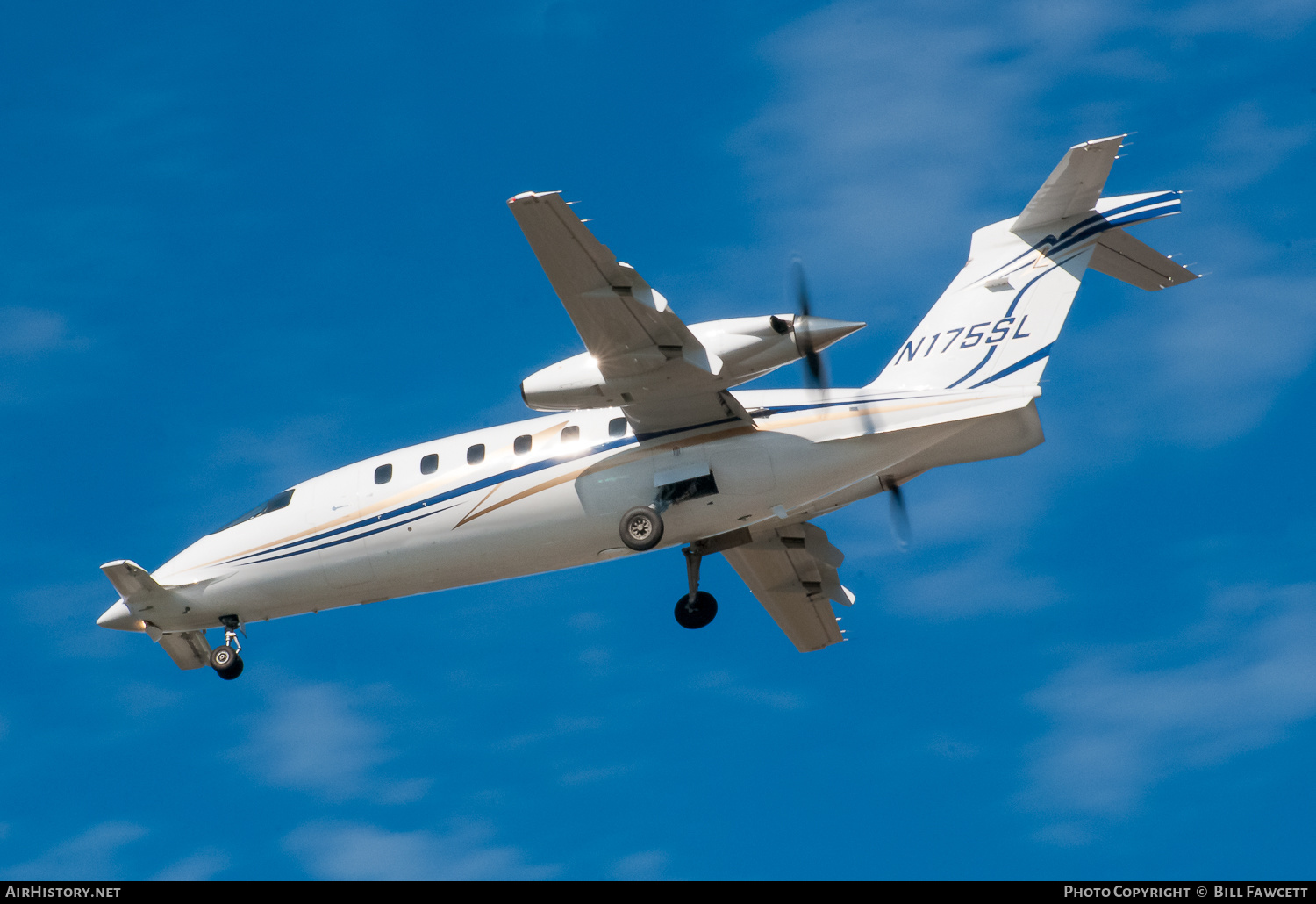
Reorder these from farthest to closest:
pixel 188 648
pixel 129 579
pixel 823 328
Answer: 1. pixel 188 648
2. pixel 129 579
3. pixel 823 328

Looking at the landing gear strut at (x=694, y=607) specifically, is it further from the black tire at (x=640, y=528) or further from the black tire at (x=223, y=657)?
the black tire at (x=223, y=657)

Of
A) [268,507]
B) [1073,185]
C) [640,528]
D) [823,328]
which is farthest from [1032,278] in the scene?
[268,507]

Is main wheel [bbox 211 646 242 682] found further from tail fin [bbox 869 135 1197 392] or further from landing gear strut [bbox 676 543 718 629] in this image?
tail fin [bbox 869 135 1197 392]

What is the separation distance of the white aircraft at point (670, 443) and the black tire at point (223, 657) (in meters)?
0.04

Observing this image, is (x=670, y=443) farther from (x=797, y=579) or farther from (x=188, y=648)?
(x=188, y=648)

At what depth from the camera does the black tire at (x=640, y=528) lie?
2469 cm

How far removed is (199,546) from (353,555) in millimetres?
3712

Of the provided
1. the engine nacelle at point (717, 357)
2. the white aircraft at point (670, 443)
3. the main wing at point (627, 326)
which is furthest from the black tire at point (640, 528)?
the engine nacelle at point (717, 357)

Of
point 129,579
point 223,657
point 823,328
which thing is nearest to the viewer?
point 823,328

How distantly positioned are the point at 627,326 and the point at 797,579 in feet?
28.7

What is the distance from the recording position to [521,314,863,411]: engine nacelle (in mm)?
22516

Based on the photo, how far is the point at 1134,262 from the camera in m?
25.5
